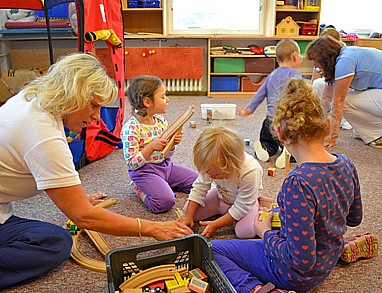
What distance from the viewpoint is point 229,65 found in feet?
13.1

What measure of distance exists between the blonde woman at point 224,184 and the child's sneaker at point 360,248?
0.30 m

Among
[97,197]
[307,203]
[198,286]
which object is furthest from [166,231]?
[97,197]

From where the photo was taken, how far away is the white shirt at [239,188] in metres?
1.38

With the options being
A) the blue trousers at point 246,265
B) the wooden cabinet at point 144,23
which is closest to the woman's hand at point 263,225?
the blue trousers at point 246,265

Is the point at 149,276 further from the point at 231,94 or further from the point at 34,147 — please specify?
the point at 231,94

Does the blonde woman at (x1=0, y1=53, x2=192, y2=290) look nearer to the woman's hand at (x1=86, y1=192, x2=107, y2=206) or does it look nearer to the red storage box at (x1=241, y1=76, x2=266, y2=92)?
the woman's hand at (x1=86, y1=192, x2=107, y2=206)

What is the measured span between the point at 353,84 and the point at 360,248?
4.85 feet

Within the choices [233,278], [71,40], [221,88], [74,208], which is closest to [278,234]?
[233,278]

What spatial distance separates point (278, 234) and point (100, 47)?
3.06 m

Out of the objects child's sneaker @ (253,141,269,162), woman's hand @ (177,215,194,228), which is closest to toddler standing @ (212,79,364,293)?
Result: woman's hand @ (177,215,194,228)

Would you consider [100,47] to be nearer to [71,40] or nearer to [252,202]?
[71,40]

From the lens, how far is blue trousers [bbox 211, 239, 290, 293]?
116cm

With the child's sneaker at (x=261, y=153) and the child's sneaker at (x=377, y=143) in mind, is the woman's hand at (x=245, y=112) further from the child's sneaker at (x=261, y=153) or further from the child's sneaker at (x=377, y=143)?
the child's sneaker at (x=377, y=143)

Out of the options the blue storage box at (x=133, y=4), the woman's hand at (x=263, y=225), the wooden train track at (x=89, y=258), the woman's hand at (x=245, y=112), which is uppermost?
the blue storage box at (x=133, y=4)
